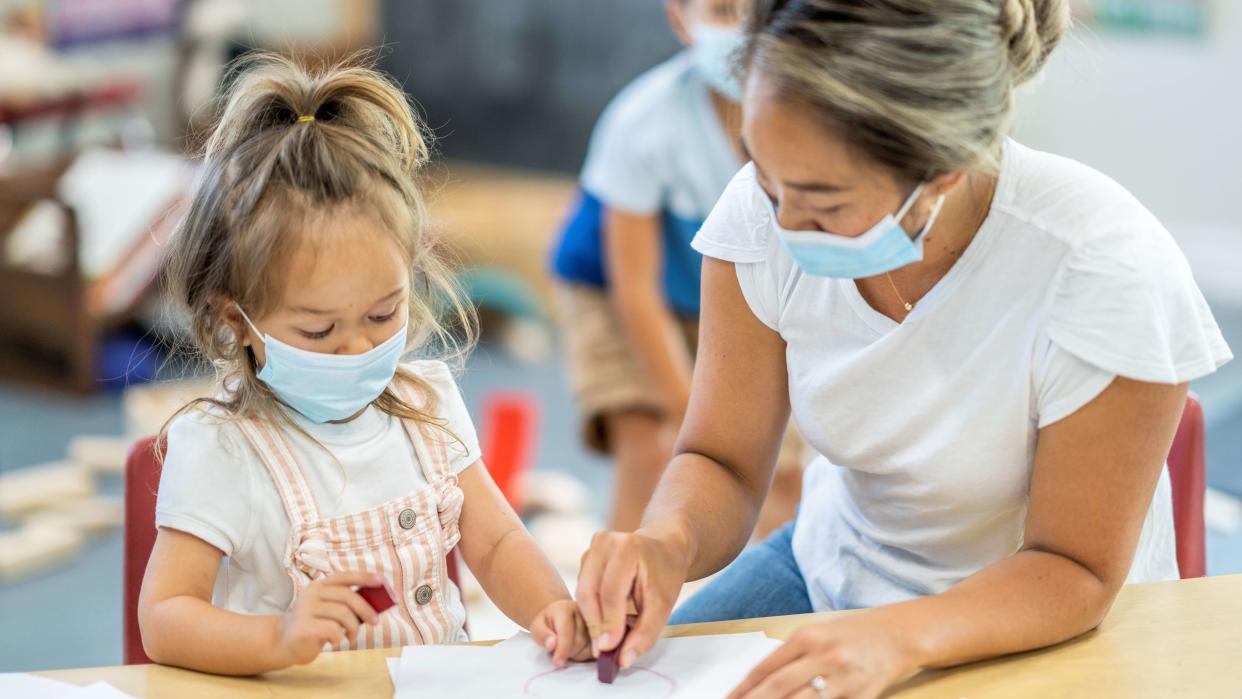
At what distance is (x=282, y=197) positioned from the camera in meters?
1.13

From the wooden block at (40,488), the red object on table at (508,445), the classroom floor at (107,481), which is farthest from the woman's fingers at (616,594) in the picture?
the wooden block at (40,488)

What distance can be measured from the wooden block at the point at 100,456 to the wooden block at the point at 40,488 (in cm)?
4

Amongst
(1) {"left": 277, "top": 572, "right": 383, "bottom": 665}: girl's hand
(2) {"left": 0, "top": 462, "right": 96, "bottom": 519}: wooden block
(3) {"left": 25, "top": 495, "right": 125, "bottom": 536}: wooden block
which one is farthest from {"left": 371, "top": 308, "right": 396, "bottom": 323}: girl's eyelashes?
(2) {"left": 0, "top": 462, "right": 96, "bottom": 519}: wooden block

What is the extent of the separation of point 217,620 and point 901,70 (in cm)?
67

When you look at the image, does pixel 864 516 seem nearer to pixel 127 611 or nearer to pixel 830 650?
pixel 830 650

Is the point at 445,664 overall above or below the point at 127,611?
A: above

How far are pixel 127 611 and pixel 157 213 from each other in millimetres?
2768

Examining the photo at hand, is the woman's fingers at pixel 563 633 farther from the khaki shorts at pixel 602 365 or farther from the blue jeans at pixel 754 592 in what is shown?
the khaki shorts at pixel 602 365

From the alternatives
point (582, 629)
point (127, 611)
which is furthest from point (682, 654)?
point (127, 611)

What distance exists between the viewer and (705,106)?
2.23m

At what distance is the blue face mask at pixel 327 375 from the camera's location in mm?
1135

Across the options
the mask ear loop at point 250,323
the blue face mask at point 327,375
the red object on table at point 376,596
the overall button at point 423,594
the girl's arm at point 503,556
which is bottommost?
the overall button at point 423,594

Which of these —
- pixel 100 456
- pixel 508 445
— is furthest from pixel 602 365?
pixel 100 456

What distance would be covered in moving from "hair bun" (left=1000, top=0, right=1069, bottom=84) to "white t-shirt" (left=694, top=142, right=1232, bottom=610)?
9cm
